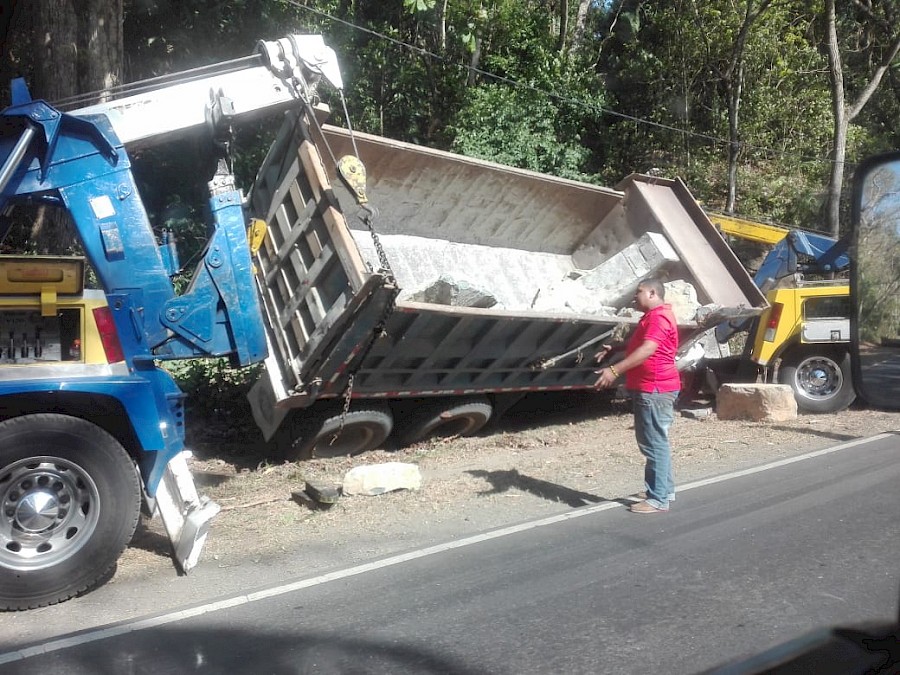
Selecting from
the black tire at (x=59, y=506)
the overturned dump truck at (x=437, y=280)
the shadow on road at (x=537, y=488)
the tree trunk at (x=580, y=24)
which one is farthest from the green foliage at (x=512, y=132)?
the black tire at (x=59, y=506)

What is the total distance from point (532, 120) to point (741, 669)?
14832 mm

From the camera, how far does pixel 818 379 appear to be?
1182 cm

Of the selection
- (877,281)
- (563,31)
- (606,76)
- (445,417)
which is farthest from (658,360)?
(606,76)

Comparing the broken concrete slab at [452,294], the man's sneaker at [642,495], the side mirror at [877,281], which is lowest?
the man's sneaker at [642,495]

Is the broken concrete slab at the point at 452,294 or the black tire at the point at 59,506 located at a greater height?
the broken concrete slab at the point at 452,294

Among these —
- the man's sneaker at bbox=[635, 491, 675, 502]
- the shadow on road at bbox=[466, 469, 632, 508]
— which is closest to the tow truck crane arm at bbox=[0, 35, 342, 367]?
the shadow on road at bbox=[466, 469, 632, 508]

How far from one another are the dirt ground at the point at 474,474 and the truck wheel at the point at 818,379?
231 mm

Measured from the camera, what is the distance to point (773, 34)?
20.6 meters

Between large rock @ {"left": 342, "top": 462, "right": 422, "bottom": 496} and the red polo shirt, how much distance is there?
6.13ft

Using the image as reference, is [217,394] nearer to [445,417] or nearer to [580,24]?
[445,417]

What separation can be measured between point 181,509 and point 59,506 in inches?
27.3

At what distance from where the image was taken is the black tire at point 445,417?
350 inches

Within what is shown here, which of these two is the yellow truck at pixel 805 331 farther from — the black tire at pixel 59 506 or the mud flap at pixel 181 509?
the black tire at pixel 59 506

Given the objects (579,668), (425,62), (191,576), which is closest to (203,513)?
(191,576)
